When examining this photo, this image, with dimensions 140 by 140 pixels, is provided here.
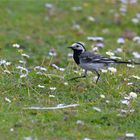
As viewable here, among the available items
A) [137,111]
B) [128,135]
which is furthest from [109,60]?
[128,135]

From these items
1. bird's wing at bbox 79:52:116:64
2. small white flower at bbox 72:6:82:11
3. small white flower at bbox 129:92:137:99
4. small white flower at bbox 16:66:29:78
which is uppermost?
bird's wing at bbox 79:52:116:64

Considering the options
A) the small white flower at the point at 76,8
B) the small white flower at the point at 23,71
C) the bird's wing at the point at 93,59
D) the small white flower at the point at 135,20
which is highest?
the bird's wing at the point at 93,59

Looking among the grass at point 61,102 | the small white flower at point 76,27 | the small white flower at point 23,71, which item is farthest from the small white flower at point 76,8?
the small white flower at point 23,71

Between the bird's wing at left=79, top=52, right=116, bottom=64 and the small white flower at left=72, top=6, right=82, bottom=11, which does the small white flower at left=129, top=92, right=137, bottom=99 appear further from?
the small white flower at left=72, top=6, right=82, bottom=11

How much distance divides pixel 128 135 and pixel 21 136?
1291mm

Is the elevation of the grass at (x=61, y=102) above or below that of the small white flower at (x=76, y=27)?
above

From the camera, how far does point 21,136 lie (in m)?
7.76

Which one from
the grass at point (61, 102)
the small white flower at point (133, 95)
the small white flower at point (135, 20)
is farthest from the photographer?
the small white flower at point (135, 20)

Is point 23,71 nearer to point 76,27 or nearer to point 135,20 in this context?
point 76,27

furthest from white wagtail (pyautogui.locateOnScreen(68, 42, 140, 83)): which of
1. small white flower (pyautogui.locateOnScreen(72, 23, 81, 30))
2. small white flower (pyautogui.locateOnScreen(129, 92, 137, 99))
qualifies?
small white flower (pyautogui.locateOnScreen(72, 23, 81, 30))

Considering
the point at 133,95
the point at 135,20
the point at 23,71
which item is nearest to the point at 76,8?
the point at 135,20

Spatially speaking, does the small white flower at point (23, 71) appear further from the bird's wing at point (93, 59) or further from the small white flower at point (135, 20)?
the small white flower at point (135, 20)

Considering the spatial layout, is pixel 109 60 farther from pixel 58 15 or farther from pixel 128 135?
pixel 58 15

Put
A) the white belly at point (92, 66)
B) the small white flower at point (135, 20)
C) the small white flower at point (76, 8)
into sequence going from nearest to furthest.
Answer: the white belly at point (92, 66) < the small white flower at point (135, 20) < the small white flower at point (76, 8)
